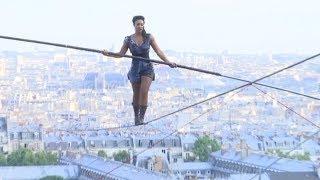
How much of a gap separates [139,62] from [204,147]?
41891mm

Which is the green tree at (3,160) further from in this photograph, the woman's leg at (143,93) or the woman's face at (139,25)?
the woman's face at (139,25)

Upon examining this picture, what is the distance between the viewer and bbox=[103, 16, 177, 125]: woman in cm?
530

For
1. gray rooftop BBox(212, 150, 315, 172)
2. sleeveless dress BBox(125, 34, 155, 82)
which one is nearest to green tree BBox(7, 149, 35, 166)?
gray rooftop BBox(212, 150, 315, 172)

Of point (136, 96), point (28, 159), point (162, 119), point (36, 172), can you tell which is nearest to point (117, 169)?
point (36, 172)

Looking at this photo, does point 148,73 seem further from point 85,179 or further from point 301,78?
point 301,78

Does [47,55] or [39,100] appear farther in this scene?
[47,55]

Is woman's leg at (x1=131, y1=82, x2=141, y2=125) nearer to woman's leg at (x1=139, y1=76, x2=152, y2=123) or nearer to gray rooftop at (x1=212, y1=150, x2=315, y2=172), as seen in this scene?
woman's leg at (x1=139, y1=76, x2=152, y2=123)

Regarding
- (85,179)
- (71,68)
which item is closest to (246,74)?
(71,68)

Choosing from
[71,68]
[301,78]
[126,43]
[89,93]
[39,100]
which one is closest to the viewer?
[126,43]

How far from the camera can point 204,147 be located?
1863 inches

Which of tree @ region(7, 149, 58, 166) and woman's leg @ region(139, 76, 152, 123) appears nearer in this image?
woman's leg @ region(139, 76, 152, 123)

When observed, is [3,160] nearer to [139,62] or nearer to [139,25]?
[139,62]

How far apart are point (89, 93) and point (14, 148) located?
78.2 m

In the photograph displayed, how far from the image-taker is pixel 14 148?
49688 millimetres
